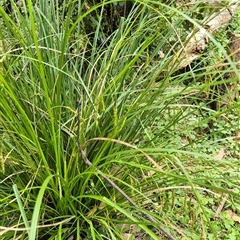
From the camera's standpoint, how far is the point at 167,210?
152 cm

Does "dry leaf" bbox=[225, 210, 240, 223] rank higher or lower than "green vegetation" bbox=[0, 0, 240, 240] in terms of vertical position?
lower

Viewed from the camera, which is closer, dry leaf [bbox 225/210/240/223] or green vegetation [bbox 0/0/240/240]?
green vegetation [bbox 0/0/240/240]

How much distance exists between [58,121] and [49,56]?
245mm

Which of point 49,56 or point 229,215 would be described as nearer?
point 49,56

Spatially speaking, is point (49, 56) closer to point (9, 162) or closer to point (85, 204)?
point (9, 162)

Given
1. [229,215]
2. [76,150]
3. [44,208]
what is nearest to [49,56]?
[76,150]

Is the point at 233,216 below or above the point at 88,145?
below

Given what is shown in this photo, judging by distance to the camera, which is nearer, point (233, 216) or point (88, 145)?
point (88, 145)

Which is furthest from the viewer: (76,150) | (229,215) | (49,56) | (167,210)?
(229,215)

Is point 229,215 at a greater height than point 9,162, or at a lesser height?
lesser

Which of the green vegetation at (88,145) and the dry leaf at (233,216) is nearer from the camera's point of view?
the green vegetation at (88,145)

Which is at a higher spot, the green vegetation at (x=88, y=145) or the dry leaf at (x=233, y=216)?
the green vegetation at (x=88, y=145)

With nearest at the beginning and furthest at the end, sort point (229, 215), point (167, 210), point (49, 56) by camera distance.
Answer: point (49, 56) < point (167, 210) < point (229, 215)

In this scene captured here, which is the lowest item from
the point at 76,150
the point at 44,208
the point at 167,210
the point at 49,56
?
the point at 167,210
